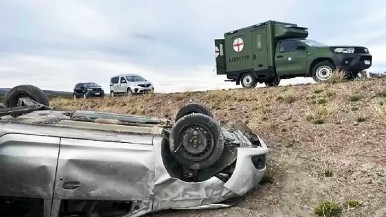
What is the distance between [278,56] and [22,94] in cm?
1032

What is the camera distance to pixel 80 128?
4488 mm

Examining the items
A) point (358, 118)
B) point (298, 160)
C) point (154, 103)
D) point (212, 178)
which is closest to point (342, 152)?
point (298, 160)

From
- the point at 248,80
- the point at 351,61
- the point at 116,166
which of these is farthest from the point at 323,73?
the point at 116,166

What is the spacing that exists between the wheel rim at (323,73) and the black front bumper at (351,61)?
36cm

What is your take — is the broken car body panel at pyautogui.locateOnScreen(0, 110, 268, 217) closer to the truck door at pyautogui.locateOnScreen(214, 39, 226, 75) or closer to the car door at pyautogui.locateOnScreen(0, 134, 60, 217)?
the car door at pyautogui.locateOnScreen(0, 134, 60, 217)

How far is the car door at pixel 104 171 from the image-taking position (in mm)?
4195

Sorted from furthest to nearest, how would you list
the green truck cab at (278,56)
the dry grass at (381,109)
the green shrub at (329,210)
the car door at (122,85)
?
the car door at (122,85)
the green truck cab at (278,56)
the dry grass at (381,109)
the green shrub at (329,210)

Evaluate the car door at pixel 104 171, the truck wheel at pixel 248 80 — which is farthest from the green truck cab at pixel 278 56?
the car door at pixel 104 171

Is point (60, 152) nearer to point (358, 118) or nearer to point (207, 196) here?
point (207, 196)

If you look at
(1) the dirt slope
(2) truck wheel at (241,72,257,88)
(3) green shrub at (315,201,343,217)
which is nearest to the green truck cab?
(2) truck wheel at (241,72,257,88)

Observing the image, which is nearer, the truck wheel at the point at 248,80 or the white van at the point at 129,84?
the truck wheel at the point at 248,80

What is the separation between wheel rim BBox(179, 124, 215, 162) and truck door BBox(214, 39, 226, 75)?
1342 centimetres

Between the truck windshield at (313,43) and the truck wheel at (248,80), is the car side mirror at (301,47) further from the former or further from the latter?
the truck wheel at (248,80)

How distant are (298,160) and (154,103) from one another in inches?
326
